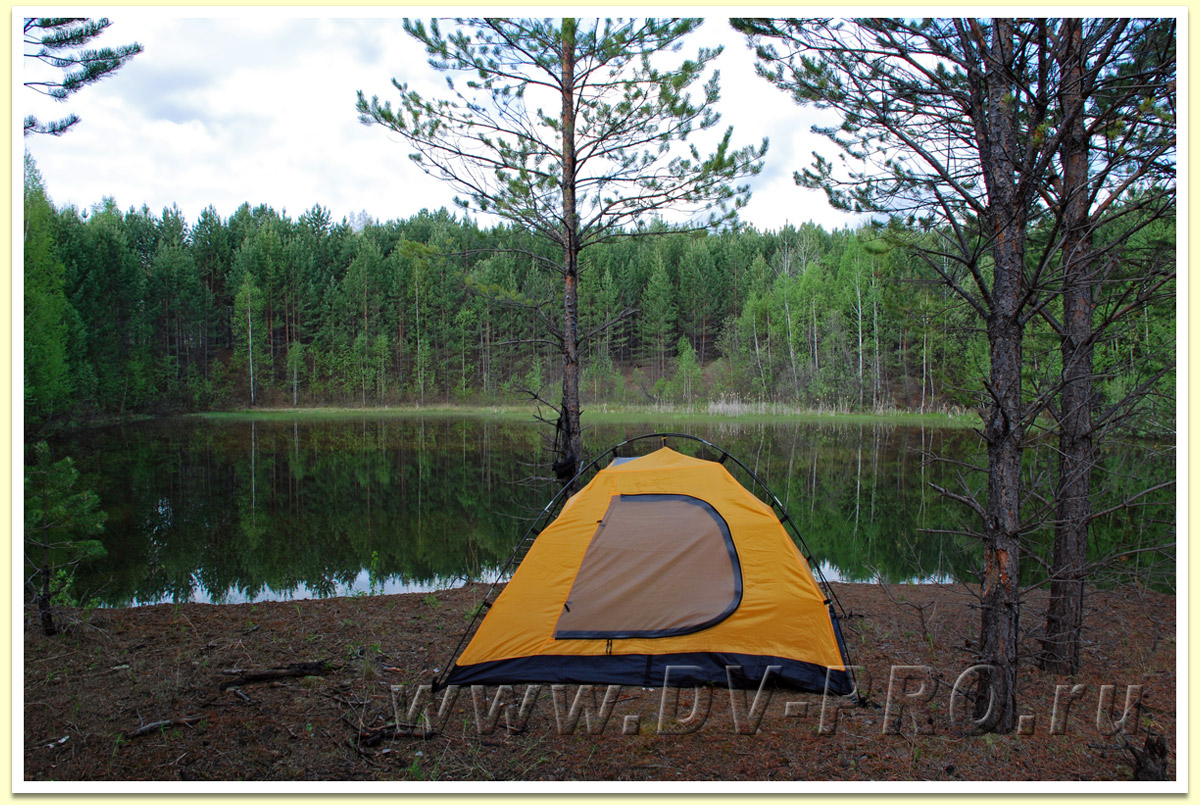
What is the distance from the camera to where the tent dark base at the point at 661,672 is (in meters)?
3.16

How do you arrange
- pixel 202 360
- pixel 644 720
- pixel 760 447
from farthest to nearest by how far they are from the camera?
pixel 202 360
pixel 760 447
pixel 644 720

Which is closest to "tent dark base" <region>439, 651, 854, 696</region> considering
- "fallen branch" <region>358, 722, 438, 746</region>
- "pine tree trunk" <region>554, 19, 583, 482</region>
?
"fallen branch" <region>358, 722, 438, 746</region>

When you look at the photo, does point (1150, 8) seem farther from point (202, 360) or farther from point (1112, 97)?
point (202, 360)

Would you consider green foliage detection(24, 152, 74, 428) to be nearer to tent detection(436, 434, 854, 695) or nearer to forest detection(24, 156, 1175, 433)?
tent detection(436, 434, 854, 695)

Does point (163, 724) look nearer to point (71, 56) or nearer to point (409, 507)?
point (71, 56)

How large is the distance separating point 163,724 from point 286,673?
639mm

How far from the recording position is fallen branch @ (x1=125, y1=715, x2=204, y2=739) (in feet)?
8.39

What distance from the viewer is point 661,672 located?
3209mm

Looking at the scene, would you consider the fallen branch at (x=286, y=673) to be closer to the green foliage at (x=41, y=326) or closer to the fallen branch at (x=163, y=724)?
the fallen branch at (x=163, y=724)

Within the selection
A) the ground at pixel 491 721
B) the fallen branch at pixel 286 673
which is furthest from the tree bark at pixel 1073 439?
the fallen branch at pixel 286 673

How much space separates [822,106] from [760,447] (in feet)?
40.1

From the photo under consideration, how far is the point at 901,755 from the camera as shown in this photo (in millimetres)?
2514

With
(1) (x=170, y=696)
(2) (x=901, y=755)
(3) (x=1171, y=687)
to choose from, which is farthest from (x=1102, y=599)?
(1) (x=170, y=696)
